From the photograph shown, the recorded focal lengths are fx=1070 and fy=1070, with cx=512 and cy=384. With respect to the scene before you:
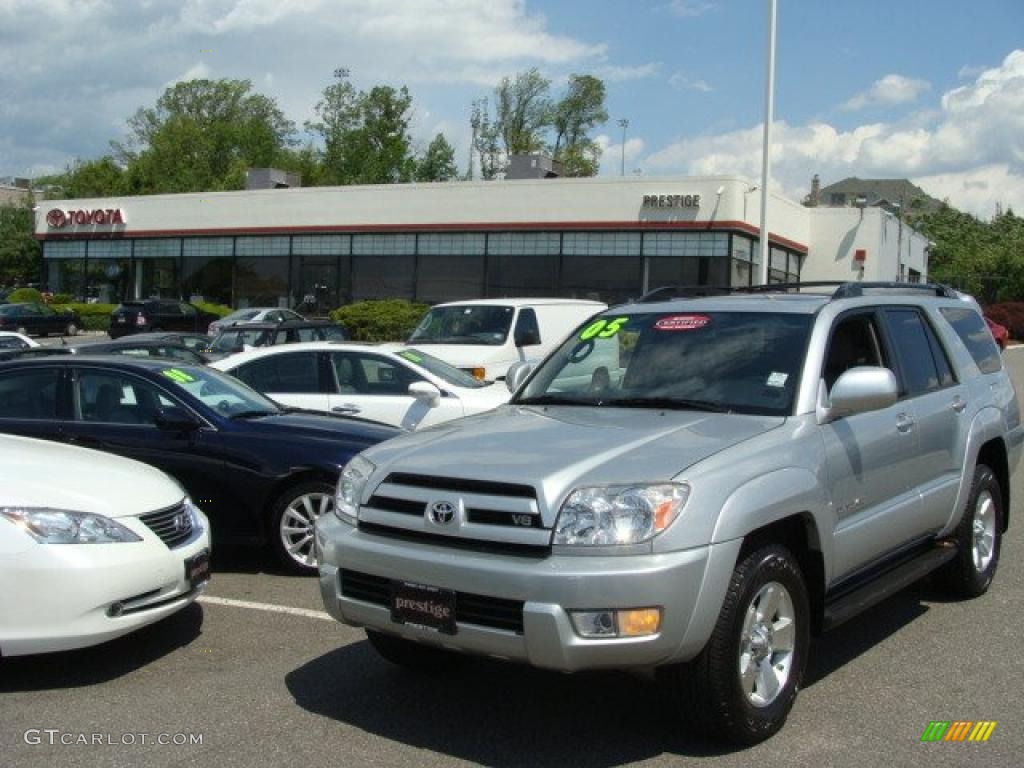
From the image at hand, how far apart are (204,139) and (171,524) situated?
80.3 m

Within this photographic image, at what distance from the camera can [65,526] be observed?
5086 millimetres

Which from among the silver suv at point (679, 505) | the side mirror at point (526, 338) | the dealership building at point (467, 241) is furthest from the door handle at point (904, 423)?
the dealership building at point (467, 241)

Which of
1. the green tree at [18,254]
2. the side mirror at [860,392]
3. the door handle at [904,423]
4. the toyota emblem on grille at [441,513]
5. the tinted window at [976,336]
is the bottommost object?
the toyota emblem on grille at [441,513]

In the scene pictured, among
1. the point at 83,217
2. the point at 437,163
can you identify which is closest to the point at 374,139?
the point at 437,163

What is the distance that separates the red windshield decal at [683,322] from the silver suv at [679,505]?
13 millimetres

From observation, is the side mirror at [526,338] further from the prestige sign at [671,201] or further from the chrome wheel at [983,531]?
the prestige sign at [671,201]

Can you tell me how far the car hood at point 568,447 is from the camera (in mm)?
4078

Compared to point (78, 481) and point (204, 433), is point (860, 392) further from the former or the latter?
point (204, 433)

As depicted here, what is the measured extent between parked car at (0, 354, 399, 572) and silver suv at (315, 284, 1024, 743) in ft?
7.06

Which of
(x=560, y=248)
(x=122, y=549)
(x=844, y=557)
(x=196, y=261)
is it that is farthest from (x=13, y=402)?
(x=196, y=261)

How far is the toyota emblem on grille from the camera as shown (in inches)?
165

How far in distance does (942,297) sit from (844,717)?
3.33 meters

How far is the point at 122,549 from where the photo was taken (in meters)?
5.20

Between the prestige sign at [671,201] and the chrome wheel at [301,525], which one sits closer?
the chrome wheel at [301,525]
